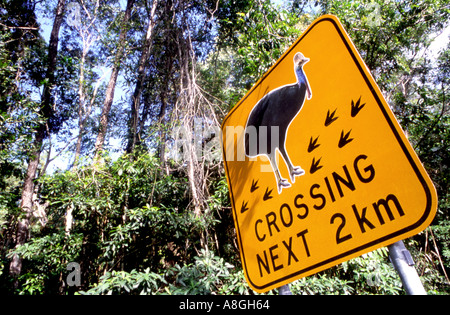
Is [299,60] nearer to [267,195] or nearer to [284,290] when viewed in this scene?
[267,195]

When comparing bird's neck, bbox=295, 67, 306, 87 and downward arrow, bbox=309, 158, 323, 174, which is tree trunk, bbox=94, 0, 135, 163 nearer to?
bird's neck, bbox=295, 67, 306, 87

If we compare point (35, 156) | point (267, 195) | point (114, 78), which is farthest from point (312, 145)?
point (114, 78)

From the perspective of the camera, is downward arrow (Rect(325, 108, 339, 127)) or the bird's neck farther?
the bird's neck

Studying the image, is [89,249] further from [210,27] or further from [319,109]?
[210,27]

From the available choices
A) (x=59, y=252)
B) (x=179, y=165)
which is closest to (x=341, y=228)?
(x=179, y=165)

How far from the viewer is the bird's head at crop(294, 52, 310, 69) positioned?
33.6 inches

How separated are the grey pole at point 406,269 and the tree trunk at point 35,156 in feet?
22.7

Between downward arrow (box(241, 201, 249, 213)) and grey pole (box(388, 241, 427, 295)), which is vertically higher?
downward arrow (box(241, 201, 249, 213))

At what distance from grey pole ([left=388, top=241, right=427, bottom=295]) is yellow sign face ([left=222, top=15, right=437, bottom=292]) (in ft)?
0.10

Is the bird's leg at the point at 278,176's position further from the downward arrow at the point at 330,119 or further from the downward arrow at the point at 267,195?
the downward arrow at the point at 330,119

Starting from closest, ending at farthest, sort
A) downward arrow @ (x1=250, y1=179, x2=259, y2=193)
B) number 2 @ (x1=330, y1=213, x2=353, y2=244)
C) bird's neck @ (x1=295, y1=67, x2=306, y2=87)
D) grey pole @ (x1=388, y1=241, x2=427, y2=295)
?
1. grey pole @ (x1=388, y1=241, x2=427, y2=295)
2. number 2 @ (x1=330, y1=213, x2=353, y2=244)
3. bird's neck @ (x1=295, y1=67, x2=306, y2=87)
4. downward arrow @ (x1=250, y1=179, x2=259, y2=193)

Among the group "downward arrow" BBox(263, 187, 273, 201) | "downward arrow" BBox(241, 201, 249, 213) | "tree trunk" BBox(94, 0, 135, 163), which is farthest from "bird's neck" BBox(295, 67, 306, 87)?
"tree trunk" BBox(94, 0, 135, 163)

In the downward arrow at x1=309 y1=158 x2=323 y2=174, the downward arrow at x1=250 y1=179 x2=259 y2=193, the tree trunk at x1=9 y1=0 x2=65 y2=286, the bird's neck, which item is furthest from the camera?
the tree trunk at x1=9 y1=0 x2=65 y2=286
